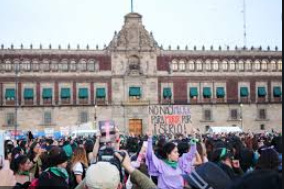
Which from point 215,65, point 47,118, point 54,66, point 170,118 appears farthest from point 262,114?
point 170,118

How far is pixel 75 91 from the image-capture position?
58.4m

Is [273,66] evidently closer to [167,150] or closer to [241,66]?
[241,66]

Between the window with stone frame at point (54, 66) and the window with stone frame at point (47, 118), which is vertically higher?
the window with stone frame at point (54, 66)

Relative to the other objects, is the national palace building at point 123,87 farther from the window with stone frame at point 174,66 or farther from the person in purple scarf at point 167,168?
the person in purple scarf at point 167,168

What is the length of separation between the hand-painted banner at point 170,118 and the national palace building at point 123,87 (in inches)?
1371

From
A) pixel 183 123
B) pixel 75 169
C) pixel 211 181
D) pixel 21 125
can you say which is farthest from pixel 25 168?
pixel 21 125

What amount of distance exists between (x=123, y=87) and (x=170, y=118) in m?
36.1

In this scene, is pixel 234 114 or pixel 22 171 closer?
pixel 22 171

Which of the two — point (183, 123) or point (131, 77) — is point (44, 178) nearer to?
point (183, 123)

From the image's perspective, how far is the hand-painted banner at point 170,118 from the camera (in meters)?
22.1

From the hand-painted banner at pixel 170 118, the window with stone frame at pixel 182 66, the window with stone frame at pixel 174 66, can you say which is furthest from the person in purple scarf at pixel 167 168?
the window with stone frame at pixel 182 66

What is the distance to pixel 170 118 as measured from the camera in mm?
22281

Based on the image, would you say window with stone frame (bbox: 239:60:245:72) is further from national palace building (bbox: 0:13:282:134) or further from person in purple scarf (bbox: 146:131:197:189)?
person in purple scarf (bbox: 146:131:197:189)

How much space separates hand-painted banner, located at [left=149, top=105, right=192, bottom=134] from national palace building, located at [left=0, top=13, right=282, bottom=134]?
1371 inches
